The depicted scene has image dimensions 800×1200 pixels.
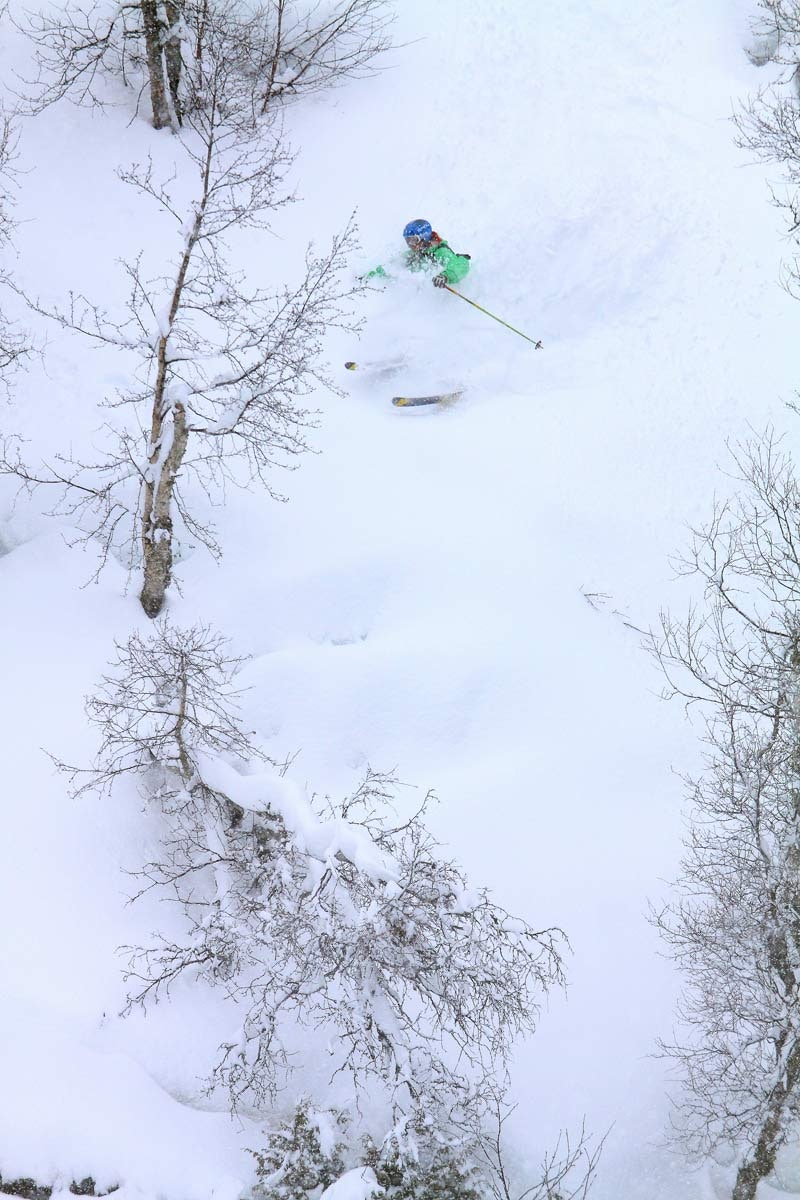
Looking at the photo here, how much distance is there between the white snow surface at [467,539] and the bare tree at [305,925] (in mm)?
408

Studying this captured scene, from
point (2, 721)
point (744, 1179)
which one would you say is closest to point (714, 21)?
point (2, 721)

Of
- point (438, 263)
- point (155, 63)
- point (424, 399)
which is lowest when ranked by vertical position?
point (424, 399)

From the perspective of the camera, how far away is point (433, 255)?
1634 centimetres

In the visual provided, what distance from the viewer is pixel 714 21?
18.4 m

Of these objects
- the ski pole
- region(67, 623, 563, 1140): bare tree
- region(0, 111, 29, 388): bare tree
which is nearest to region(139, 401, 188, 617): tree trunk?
region(67, 623, 563, 1140): bare tree

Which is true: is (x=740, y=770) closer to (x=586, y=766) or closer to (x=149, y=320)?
(x=586, y=766)

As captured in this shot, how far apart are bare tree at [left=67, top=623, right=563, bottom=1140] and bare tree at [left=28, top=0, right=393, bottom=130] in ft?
35.3

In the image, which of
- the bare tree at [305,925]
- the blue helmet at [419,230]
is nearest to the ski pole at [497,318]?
the blue helmet at [419,230]

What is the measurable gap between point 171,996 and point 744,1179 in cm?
588

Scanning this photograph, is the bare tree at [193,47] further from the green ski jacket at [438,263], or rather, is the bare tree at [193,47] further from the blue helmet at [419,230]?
the green ski jacket at [438,263]

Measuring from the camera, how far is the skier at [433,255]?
16.2 metres

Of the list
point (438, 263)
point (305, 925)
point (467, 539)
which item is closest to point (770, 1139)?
point (305, 925)

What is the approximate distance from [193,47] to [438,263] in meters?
5.45

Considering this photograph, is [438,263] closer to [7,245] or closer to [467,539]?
[467,539]
